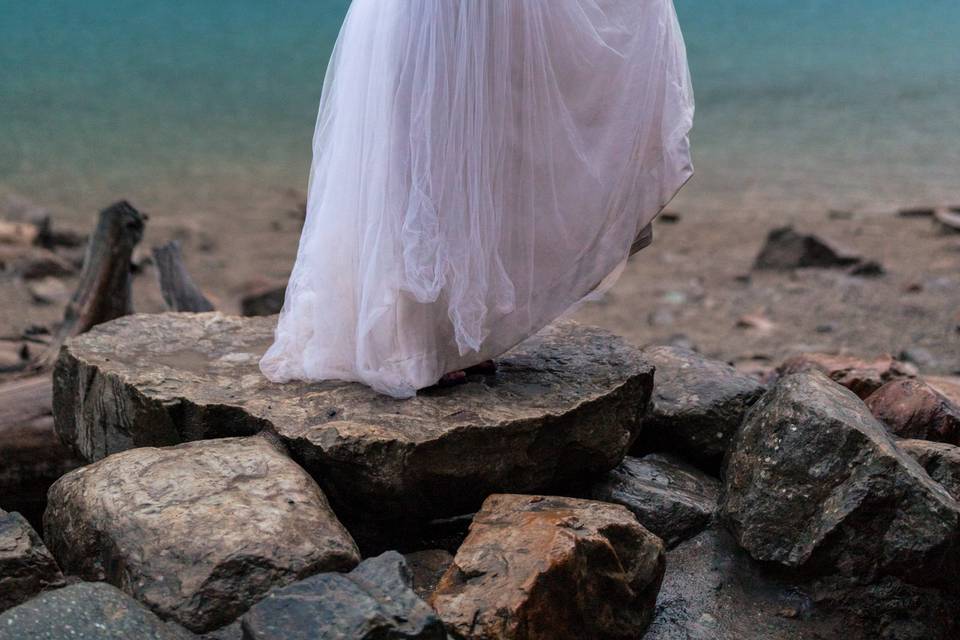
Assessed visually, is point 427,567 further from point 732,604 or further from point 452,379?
point 732,604

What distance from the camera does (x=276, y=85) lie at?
1738 centimetres

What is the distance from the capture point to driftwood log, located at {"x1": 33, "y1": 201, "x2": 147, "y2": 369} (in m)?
5.49

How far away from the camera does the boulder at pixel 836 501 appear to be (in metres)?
3.04

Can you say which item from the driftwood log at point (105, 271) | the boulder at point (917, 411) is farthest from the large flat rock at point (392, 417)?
the driftwood log at point (105, 271)

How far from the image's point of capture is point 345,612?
2.49 metres

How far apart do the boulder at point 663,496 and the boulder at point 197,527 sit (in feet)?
3.24

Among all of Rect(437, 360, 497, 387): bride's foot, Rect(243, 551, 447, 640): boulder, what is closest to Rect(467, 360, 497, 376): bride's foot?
Rect(437, 360, 497, 387): bride's foot

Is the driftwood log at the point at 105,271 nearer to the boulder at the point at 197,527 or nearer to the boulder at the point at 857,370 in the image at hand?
the boulder at the point at 197,527

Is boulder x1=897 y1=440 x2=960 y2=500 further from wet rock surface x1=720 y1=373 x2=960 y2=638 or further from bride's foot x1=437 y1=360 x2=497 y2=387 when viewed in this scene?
bride's foot x1=437 y1=360 x2=497 y2=387

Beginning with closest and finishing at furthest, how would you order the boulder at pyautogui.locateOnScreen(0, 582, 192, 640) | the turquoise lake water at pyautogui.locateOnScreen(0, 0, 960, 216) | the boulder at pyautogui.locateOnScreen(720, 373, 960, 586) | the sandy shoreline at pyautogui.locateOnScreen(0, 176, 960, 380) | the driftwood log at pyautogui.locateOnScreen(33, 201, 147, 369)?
the boulder at pyautogui.locateOnScreen(0, 582, 192, 640)
the boulder at pyautogui.locateOnScreen(720, 373, 960, 586)
the driftwood log at pyautogui.locateOnScreen(33, 201, 147, 369)
the sandy shoreline at pyautogui.locateOnScreen(0, 176, 960, 380)
the turquoise lake water at pyautogui.locateOnScreen(0, 0, 960, 216)

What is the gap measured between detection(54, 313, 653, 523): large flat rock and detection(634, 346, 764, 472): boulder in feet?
0.87

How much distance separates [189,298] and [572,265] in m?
2.79

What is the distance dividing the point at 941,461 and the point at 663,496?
0.88 meters

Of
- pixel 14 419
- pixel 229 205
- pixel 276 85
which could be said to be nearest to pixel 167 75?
pixel 276 85
